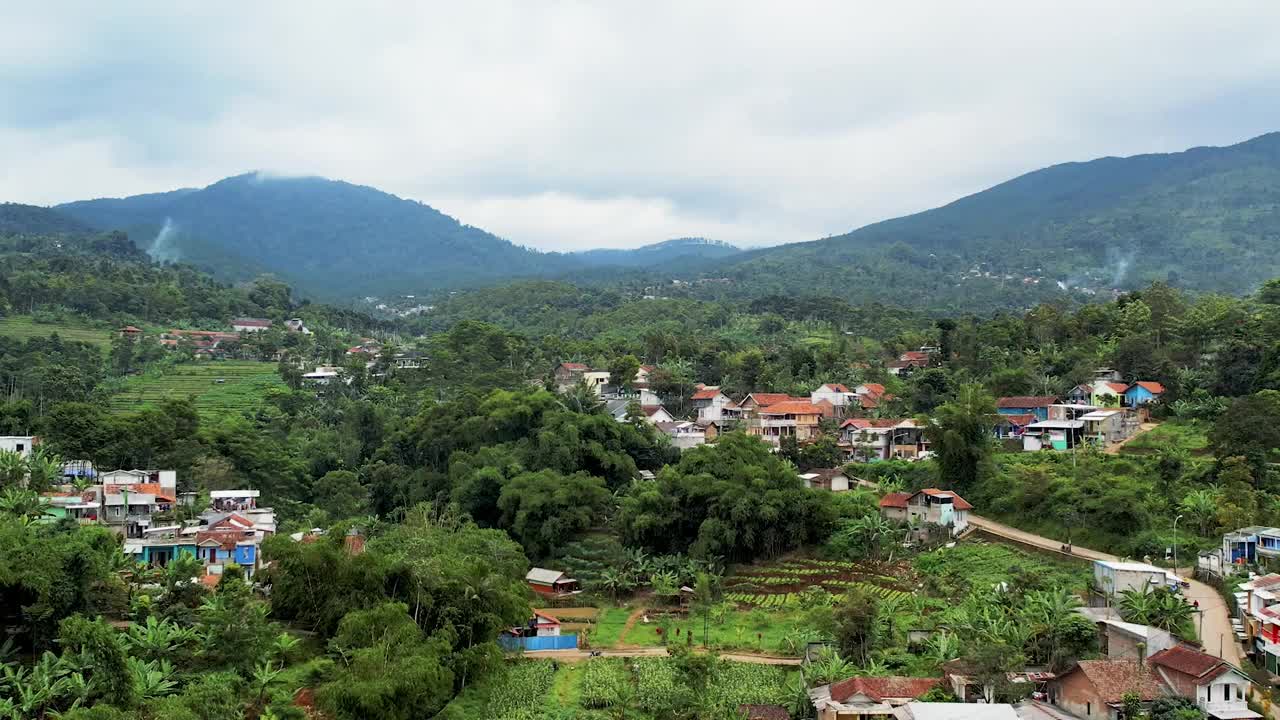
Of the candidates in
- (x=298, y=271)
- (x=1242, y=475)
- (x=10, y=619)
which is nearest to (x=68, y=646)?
(x=10, y=619)

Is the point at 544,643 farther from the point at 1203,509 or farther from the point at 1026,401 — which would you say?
the point at 1026,401

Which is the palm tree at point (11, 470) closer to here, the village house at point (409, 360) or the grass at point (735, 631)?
the grass at point (735, 631)

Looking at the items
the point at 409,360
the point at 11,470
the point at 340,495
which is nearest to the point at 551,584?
the point at 340,495

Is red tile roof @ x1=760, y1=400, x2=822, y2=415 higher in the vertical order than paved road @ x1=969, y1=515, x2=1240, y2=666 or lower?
higher

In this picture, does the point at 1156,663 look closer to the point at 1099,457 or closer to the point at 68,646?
the point at 1099,457

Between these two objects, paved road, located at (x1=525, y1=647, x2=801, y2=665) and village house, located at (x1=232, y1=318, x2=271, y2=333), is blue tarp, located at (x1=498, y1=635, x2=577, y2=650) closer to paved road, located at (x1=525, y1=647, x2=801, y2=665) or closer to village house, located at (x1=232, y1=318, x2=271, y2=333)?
paved road, located at (x1=525, y1=647, x2=801, y2=665)

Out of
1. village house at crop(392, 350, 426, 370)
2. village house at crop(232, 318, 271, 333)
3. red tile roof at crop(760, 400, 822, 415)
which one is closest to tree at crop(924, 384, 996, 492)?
red tile roof at crop(760, 400, 822, 415)

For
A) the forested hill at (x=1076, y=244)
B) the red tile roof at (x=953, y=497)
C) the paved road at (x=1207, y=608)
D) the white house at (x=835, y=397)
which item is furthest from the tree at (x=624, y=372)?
the forested hill at (x=1076, y=244)
